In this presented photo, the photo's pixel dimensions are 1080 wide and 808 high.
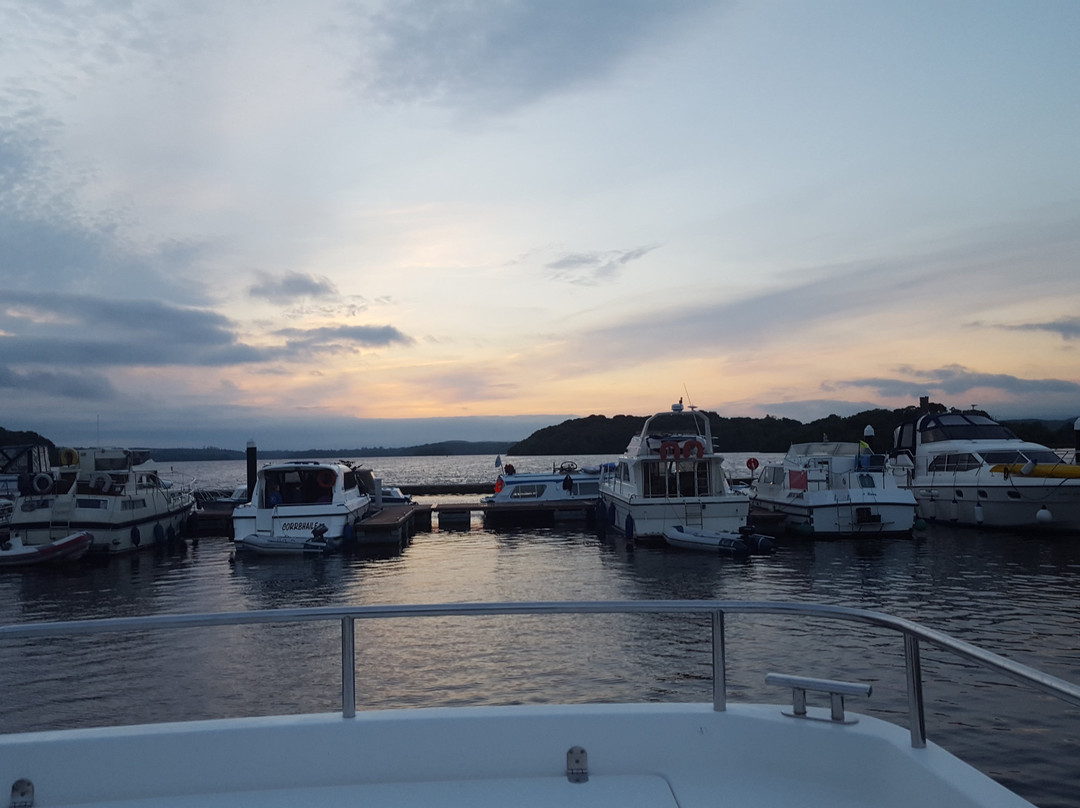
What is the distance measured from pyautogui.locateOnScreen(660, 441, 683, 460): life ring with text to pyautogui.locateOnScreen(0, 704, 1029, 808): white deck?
2325 centimetres

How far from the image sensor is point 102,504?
2764 cm

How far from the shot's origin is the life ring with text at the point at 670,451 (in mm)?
26938

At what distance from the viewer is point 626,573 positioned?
869 inches

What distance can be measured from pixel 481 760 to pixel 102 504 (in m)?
28.3

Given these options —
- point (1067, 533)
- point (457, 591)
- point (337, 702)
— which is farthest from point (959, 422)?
point (337, 702)

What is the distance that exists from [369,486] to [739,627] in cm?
2775

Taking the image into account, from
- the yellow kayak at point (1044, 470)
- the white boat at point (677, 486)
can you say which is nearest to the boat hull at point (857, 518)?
the white boat at point (677, 486)

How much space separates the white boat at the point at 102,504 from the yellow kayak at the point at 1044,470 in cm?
3192

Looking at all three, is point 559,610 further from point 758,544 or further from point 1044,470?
point 1044,470

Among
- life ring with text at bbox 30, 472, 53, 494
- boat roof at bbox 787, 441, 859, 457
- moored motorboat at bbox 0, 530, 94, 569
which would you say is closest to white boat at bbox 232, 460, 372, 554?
moored motorboat at bbox 0, 530, 94, 569

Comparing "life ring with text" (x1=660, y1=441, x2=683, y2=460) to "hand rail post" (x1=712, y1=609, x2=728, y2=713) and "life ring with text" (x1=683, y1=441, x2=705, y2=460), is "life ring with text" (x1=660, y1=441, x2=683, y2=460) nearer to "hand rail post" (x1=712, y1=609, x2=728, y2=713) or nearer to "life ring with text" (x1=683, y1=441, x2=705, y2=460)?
"life ring with text" (x1=683, y1=441, x2=705, y2=460)

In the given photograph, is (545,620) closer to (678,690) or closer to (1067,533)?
(678,690)

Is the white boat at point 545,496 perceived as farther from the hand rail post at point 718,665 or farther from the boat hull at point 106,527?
the hand rail post at point 718,665

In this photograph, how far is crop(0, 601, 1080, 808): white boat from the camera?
353 cm
